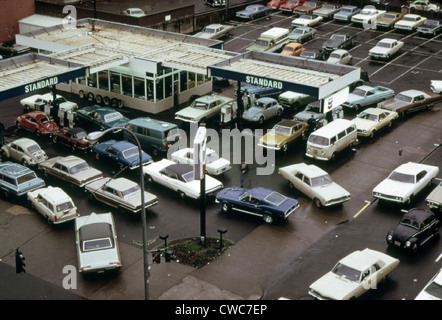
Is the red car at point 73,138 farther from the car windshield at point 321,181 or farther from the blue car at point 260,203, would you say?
the car windshield at point 321,181

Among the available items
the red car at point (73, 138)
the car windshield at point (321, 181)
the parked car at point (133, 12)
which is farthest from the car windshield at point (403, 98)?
the parked car at point (133, 12)

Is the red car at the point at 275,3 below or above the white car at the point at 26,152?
above

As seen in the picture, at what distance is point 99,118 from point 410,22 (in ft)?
110

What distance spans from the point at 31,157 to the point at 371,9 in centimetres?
3957

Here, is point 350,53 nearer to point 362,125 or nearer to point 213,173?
point 362,125

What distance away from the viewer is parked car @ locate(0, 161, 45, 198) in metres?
30.7

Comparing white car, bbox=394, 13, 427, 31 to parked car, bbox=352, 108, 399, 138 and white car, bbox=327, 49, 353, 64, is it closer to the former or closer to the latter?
white car, bbox=327, 49, 353, 64

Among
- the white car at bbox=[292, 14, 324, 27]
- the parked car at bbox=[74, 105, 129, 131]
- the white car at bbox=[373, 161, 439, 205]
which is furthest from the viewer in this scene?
the white car at bbox=[292, 14, 324, 27]

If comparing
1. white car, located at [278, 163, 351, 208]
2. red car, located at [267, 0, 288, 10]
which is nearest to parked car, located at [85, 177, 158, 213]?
white car, located at [278, 163, 351, 208]

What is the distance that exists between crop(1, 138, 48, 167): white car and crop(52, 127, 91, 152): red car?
2.07 meters

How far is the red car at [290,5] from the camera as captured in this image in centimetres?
6475

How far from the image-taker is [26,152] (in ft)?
113

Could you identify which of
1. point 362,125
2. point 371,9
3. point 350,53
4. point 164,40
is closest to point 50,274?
point 362,125

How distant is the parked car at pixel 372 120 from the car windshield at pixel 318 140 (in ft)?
13.3
